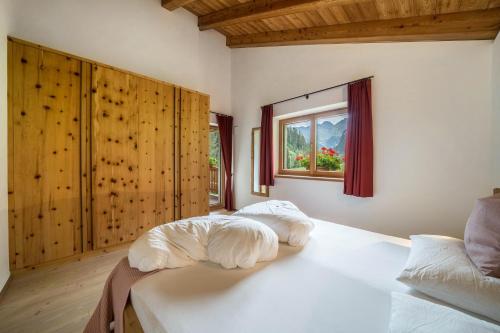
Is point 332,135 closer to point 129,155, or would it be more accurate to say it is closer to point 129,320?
point 129,155

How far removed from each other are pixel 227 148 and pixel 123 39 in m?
2.33

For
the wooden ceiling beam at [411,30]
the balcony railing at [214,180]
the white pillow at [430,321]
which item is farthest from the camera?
the balcony railing at [214,180]

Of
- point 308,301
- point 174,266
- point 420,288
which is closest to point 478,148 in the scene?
point 420,288

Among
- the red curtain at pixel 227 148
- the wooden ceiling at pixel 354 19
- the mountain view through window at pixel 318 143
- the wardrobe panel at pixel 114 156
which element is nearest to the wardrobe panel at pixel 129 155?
the wardrobe panel at pixel 114 156

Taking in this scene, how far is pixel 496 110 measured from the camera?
1.80 m

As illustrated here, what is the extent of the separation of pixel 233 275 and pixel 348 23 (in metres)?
2.97

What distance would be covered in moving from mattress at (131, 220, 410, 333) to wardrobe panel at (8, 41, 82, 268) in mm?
1779

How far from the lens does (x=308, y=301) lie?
0.85 m

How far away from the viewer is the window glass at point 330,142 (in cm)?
300

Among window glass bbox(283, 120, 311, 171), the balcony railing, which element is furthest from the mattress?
the balcony railing

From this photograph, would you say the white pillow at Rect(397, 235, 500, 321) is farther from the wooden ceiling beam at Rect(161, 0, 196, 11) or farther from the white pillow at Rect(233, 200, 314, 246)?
the wooden ceiling beam at Rect(161, 0, 196, 11)

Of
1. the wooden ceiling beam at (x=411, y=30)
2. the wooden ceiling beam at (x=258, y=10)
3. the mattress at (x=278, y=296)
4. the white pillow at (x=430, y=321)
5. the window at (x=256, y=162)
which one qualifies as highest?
the wooden ceiling beam at (x=258, y=10)

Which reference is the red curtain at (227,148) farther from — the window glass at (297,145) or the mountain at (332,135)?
the mountain at (332,135)

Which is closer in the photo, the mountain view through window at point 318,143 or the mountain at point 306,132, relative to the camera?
the mountain view through window at point 318,143
